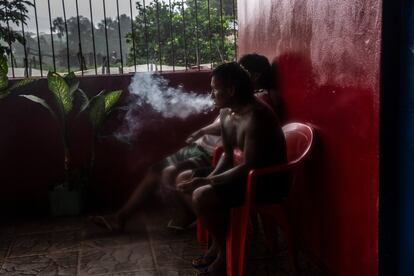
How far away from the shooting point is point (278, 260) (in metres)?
3.75

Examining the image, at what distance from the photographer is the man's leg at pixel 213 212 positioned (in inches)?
125

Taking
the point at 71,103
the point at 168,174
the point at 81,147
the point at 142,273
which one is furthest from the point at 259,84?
the point at 81,147

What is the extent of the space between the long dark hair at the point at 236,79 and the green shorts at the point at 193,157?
1.20m

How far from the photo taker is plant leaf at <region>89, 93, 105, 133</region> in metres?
4.86

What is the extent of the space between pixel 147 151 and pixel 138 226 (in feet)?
3.45

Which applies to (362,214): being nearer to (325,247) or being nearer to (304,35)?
(325,247)

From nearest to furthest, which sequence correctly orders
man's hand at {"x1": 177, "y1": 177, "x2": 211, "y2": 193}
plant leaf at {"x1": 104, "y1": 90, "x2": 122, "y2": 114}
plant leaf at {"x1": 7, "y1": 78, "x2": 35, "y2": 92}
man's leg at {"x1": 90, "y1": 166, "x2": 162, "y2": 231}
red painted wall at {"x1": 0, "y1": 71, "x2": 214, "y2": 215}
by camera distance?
man's hand at {"x1": 177, "y1": 177, "x2": 211, "y2": 193}, man's leg at {"x1": 90, "y1": 166, "x2": 162, "y2": 231}, plant leaf at {"x1": 7, "y1": 78, "x2": 35, "y2": 92}, plant leaf at {"x1": 104, "y1": 90, "x2": 122, "y2": 114}, red painted wall at {"x1": 0, "y1": 71, "x2": 214, "y2": 215}

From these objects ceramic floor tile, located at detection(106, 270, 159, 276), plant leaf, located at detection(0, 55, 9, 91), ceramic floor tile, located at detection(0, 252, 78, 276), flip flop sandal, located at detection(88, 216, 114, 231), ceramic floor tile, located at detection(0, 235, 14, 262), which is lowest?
ceramic floor tile, located at detection(0, 252, 78, 276)

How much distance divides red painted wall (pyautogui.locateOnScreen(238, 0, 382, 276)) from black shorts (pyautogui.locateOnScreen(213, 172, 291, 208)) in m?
0.35

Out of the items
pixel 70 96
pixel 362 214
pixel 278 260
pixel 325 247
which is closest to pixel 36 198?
pixel 70 96

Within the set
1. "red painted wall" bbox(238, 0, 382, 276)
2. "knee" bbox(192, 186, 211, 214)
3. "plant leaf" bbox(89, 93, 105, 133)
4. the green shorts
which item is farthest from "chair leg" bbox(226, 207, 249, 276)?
"plant leaf" bbox(89, 93, 105, 133)

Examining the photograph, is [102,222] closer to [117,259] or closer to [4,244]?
[117,259]

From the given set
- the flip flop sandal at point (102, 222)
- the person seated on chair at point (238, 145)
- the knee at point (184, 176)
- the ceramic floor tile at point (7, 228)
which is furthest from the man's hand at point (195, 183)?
the ceramic floor tile at point (7, 228)

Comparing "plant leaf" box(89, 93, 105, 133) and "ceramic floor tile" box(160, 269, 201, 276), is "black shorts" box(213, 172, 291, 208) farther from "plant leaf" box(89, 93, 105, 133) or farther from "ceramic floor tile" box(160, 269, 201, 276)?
"plant leaf" box(89, 93, 105, 133)
